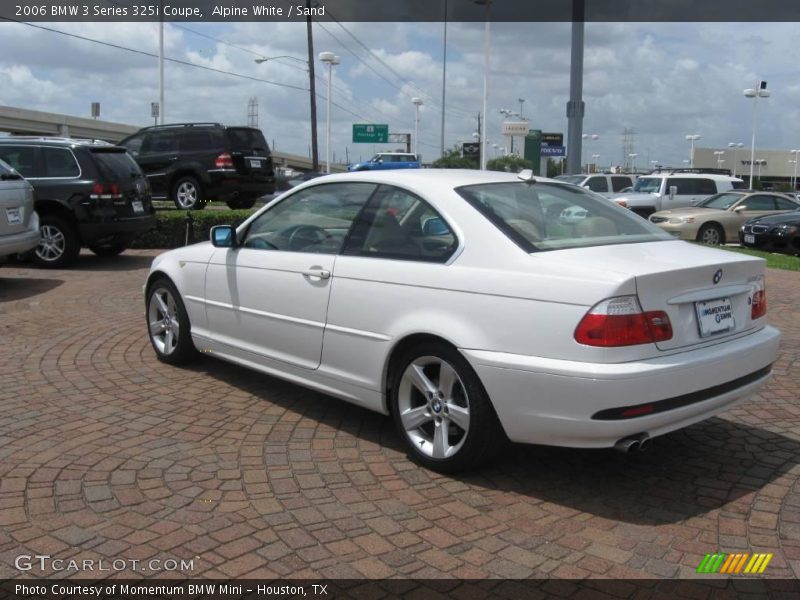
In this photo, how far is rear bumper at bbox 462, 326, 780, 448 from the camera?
11.6ft

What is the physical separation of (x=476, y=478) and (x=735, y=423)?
2062mm

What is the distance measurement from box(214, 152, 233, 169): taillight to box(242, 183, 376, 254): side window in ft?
38.1

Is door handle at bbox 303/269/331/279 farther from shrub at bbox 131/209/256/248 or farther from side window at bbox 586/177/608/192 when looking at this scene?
side window at bbox 586/177/608/192

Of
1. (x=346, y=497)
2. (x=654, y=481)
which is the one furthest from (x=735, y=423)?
(x=346, y=497)

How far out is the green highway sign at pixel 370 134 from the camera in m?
66.7

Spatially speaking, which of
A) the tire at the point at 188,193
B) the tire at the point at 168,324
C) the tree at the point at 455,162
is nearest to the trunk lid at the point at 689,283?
the tire at the point at 168,324

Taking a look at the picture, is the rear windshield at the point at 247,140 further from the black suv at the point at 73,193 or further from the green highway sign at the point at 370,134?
the green highway sign at the point at 370,134

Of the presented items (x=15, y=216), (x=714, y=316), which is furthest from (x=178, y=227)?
(x=714, y=316)

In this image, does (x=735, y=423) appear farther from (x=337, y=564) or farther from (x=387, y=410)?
(x=337, y=564)

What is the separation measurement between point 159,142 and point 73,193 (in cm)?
590

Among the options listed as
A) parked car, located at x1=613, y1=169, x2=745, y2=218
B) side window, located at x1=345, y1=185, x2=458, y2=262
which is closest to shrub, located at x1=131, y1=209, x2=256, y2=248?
side window, located at x1=345, y1=185, x2=458, y2=262

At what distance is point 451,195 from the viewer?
4398 mm

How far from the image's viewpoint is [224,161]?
16.7 metres
